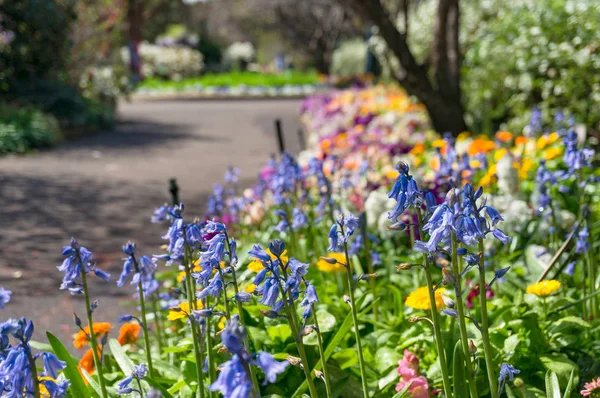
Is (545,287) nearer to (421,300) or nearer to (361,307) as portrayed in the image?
(421,300)

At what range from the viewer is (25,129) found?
13094 mm

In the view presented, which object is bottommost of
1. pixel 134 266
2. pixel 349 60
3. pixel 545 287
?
pixel 545 287

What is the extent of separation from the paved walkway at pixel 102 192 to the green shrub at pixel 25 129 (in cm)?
34

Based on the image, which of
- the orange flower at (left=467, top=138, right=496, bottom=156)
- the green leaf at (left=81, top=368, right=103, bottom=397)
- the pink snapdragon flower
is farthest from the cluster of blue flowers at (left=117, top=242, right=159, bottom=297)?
the orange flower at (left=467, top=138, right=496, bottom=156)

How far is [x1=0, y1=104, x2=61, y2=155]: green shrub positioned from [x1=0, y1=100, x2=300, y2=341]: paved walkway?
0.34 metres

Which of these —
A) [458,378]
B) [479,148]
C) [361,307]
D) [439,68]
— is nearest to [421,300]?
[458,378]

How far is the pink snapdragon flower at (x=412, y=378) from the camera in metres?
2.60

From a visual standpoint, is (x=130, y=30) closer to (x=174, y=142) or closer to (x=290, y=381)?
(x=174, y=142)

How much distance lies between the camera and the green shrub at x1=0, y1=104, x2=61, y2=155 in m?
12.3

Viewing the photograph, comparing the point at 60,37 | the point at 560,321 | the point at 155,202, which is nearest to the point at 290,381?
the point at 560,321

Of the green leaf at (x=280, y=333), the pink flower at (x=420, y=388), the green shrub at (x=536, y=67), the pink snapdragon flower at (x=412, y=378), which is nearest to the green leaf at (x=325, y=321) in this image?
the green leaf at (x=280, y=333)

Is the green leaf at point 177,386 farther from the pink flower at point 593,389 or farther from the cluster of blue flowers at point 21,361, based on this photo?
the pink flower at point 593,389

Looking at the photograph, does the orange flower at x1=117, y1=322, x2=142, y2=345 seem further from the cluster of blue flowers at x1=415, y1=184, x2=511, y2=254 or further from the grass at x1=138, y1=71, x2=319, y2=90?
the grass at x1=138, y1=71, x2=319, y2=90

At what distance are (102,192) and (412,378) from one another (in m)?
7.14
